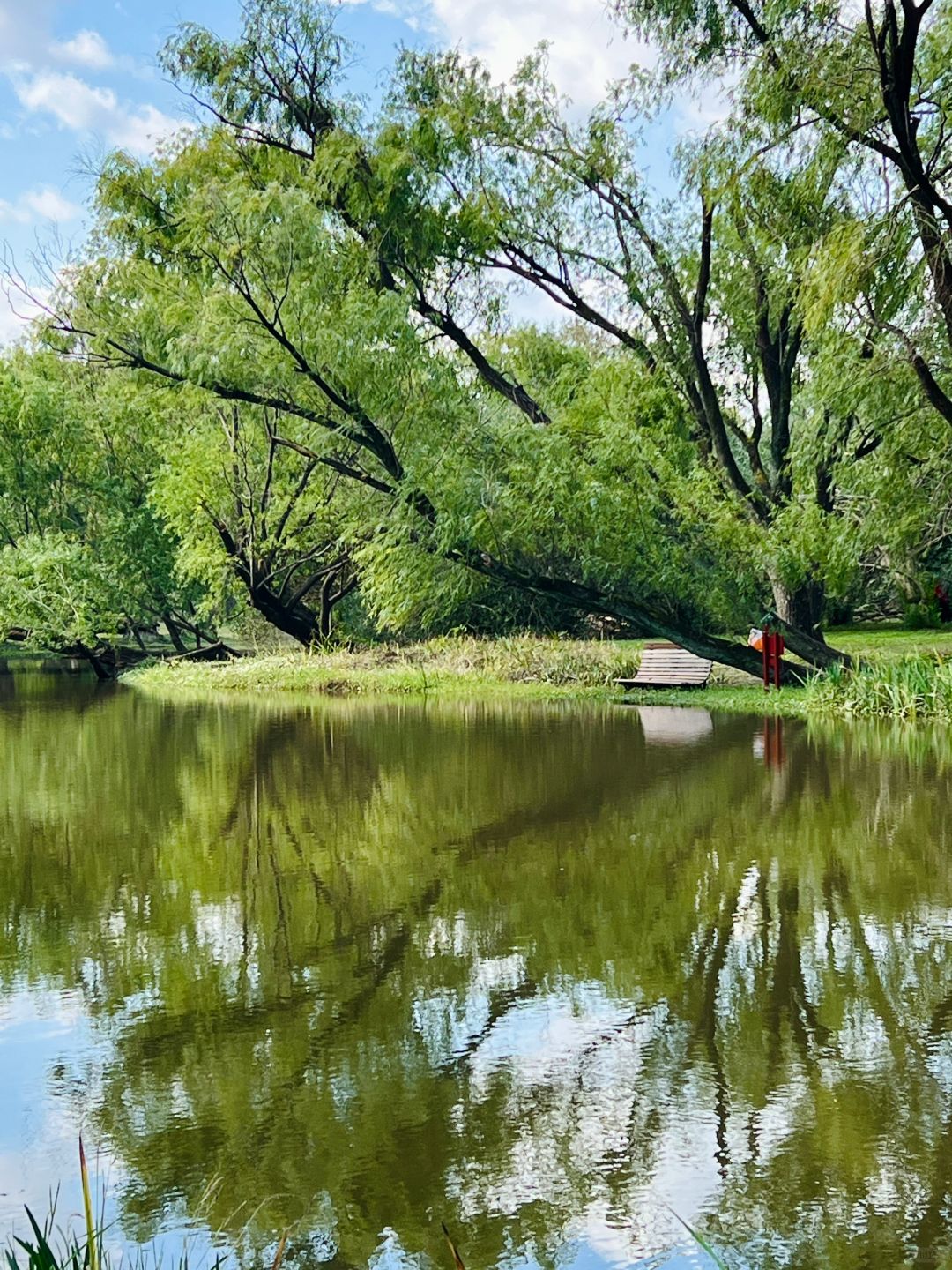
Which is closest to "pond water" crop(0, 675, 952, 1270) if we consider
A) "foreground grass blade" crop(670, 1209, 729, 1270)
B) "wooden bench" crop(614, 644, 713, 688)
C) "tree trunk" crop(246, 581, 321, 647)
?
"foreground grass blade" crop(670, 1209, 729, 1270)

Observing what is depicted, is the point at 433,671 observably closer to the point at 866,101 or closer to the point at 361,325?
the point at 361,325

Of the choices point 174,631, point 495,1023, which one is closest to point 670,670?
point 495,1023

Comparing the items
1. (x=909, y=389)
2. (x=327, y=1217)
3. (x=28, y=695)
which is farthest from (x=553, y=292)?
(x=327, y=1217)

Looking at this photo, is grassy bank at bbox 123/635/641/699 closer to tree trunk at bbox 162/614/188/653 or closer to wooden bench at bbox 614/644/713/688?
wooden bench at bbox 614/644/713/688

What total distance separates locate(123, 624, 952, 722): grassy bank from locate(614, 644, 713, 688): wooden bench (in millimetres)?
236

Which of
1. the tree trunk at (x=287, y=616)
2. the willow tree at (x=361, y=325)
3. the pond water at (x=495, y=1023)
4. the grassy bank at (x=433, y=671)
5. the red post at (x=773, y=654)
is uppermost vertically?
the willow tree at (x=361, y=325)

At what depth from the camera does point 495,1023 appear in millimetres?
Answer: 4934

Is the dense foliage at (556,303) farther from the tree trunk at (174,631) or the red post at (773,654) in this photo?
the tree trunk at (174,631)

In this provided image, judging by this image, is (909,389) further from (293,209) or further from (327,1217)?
(327,1217)

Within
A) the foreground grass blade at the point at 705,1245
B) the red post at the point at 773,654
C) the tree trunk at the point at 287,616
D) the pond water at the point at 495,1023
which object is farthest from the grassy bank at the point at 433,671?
the foreground grass blade at the point at 705,1245

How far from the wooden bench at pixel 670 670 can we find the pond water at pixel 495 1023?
388 inches

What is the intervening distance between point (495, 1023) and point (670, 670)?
1630 centimetres

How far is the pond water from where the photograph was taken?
3451mm

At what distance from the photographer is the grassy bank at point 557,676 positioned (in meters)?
16.6
